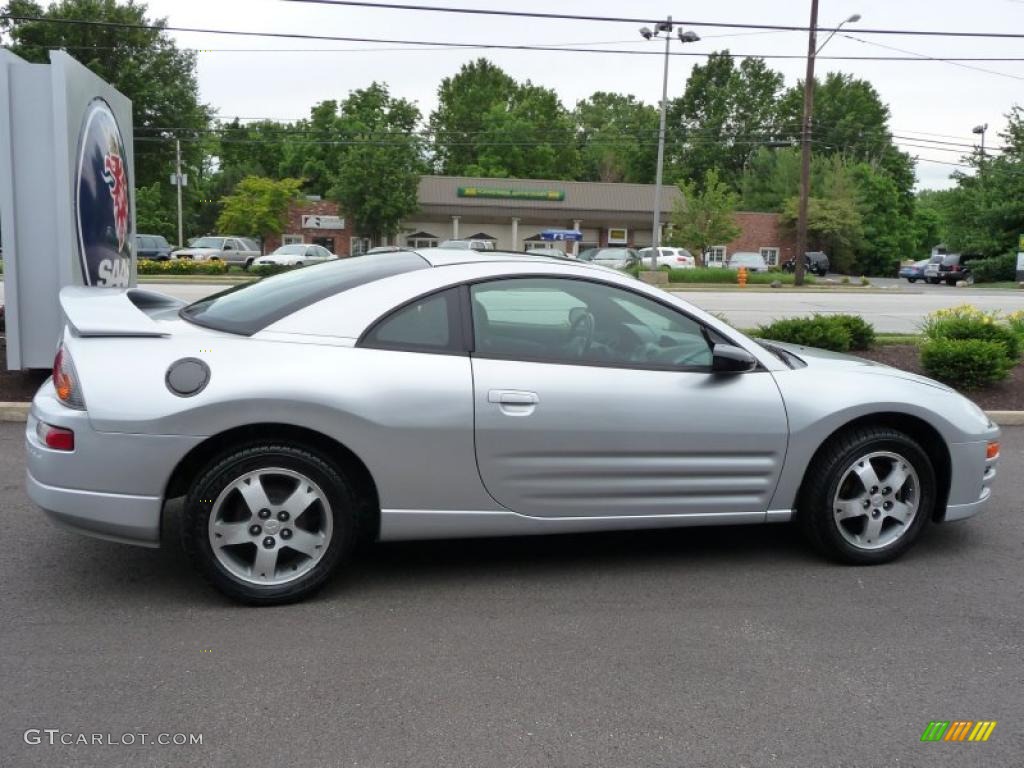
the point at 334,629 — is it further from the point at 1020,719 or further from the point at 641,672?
the point at 1020,719

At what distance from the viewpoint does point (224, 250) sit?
135 feet

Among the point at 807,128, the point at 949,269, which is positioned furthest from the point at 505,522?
the point at 949,269

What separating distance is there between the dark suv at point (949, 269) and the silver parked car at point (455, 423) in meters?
45.7

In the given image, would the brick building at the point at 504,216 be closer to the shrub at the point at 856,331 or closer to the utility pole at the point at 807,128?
the utility pole at the point at 807,128

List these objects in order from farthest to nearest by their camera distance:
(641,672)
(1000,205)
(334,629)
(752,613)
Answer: (1000,205)
(752,613)
(334,629)
(641,672)

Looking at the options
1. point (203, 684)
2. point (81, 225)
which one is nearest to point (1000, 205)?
point (81, 225)

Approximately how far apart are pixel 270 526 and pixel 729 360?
2.16 metres

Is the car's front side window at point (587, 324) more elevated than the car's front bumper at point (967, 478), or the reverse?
the car's front side window at point (587, 324)

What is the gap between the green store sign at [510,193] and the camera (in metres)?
53.3

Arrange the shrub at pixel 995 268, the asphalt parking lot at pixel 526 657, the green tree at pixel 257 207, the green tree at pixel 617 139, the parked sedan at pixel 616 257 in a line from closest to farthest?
1. the asphalt parking lot at pixel 526 657
2. the parked sedan at pixel 616 257
3. the shrub at pixel 995 268
4. the green tree at pixel 257 207
5. the green tree at pixel 617 139

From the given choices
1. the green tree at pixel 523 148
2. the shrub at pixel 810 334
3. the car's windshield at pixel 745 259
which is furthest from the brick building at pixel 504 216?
the shrub at pixel 810 334

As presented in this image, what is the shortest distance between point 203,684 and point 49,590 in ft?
4.09

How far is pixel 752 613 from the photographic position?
395 cm

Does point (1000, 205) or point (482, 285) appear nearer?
point (482, 285)
